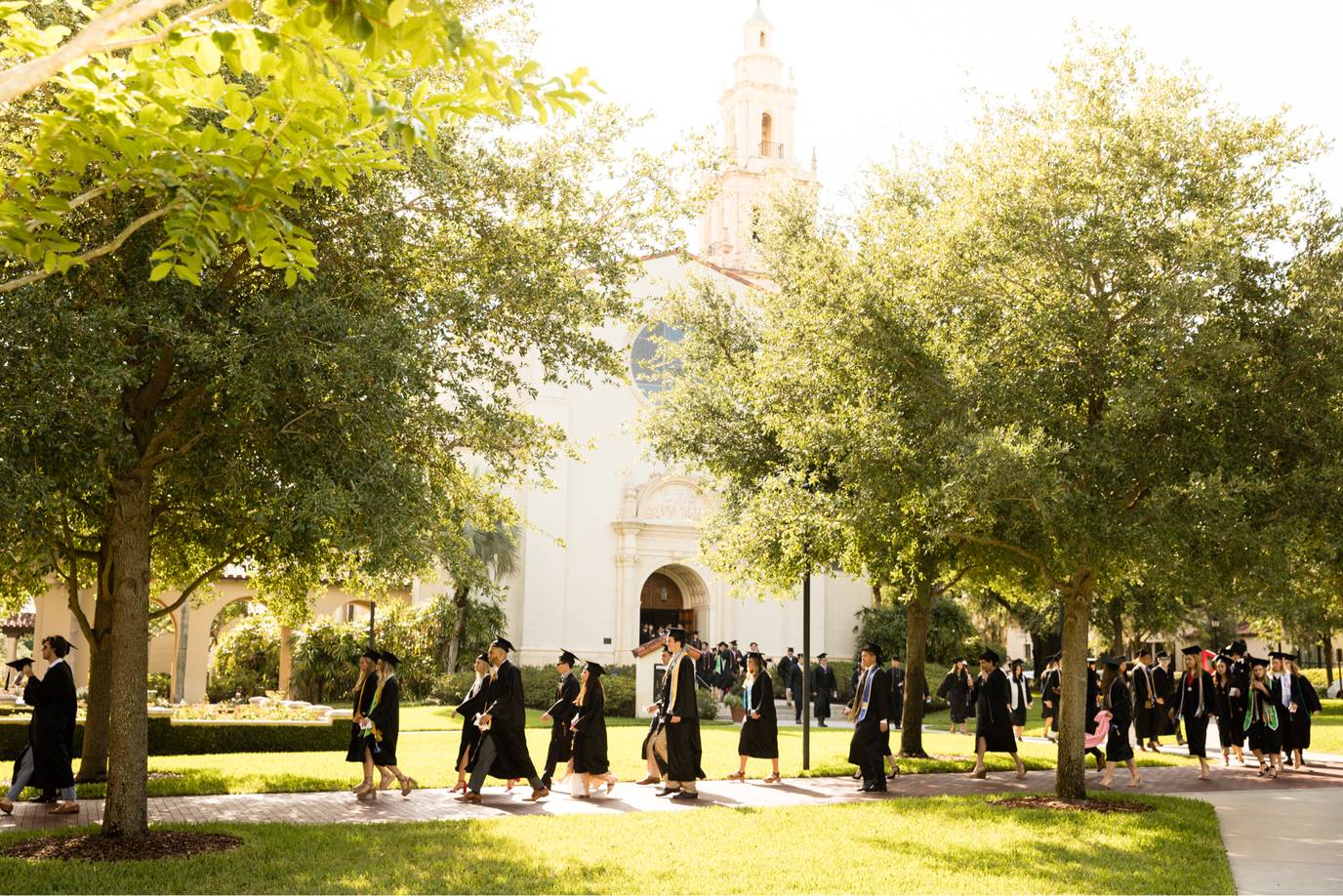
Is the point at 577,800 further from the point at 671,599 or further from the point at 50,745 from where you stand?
the point at 671,599

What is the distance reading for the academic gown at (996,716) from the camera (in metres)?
15.3

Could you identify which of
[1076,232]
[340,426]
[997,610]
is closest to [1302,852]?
[1076,232]

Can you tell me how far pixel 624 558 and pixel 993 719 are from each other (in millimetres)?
21844

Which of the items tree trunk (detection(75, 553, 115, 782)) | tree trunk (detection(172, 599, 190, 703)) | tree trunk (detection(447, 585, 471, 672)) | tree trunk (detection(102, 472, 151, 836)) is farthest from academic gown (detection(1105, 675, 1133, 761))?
tree trunk (detection(172, 599, 190, 703))

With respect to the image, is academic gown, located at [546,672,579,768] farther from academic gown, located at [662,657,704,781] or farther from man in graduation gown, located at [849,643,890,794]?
man in graduation gown, located at [849,643,890,794]

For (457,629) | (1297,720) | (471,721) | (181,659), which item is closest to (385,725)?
(471,721)

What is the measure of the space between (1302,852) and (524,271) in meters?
8.66

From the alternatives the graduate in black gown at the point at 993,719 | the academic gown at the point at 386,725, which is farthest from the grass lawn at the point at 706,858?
the graduate in black gown at the point at 993,719

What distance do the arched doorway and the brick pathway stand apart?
22895mm

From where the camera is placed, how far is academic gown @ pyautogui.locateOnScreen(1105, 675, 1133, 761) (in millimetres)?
14266

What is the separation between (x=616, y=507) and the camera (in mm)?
36969

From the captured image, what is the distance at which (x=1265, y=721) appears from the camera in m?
16.0

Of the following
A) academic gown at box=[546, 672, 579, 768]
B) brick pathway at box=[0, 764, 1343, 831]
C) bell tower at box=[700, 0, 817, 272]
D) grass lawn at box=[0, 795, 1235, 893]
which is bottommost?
brick pathway at box=[0, 764, 1343, 831]

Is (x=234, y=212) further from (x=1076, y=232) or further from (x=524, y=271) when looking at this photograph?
(x=1076, y=232)
